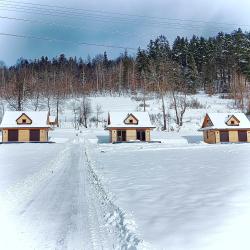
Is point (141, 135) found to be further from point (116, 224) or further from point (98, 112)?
point (116, 224)

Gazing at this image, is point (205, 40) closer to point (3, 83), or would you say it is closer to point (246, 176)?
point (3, 83)

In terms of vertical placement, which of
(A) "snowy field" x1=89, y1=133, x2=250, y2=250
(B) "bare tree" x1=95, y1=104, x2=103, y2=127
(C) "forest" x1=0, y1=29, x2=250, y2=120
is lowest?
(A) "snowy field" x1=89, y1=133, x2=250, y2=250

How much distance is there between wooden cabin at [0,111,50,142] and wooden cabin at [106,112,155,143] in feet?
30.3

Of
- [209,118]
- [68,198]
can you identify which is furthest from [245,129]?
[68,198]

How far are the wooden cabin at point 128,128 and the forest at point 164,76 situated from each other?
3069cm

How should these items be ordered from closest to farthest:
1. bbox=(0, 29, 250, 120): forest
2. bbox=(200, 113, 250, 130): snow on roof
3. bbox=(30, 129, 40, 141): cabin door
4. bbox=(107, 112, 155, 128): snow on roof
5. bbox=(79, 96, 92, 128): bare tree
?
1. bbox=(30, 129, 40, 141): cabin door
2. bbox=(200, 113, 250, 130): snow on roof
3. bbox=(107, 112, 155, 128): snow on roof
4. bbox=(79, 96, 92, 128): bare tree
5. bbox=(0, 29, 250, 120): forest

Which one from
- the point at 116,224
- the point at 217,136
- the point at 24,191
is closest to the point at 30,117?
the point at 217,136

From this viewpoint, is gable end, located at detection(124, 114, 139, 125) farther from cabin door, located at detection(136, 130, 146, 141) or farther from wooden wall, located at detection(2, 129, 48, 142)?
wooden wall, located at detection(2, 129, 48, 142)

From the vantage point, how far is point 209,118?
50531 millimetres

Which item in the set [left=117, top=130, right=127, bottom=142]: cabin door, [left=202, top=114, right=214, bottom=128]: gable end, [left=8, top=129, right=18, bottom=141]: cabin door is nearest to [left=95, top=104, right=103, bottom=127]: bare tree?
[left=117, top=130, right=127, bottom=142]: cabin door

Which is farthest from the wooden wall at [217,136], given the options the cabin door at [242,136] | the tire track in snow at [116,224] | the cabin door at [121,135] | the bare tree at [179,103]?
the tire track in snow at [116,224]

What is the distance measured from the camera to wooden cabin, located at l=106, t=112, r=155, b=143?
49.2m

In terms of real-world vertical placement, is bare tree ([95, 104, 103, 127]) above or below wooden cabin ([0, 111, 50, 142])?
above

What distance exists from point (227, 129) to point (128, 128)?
14196 millimetres
